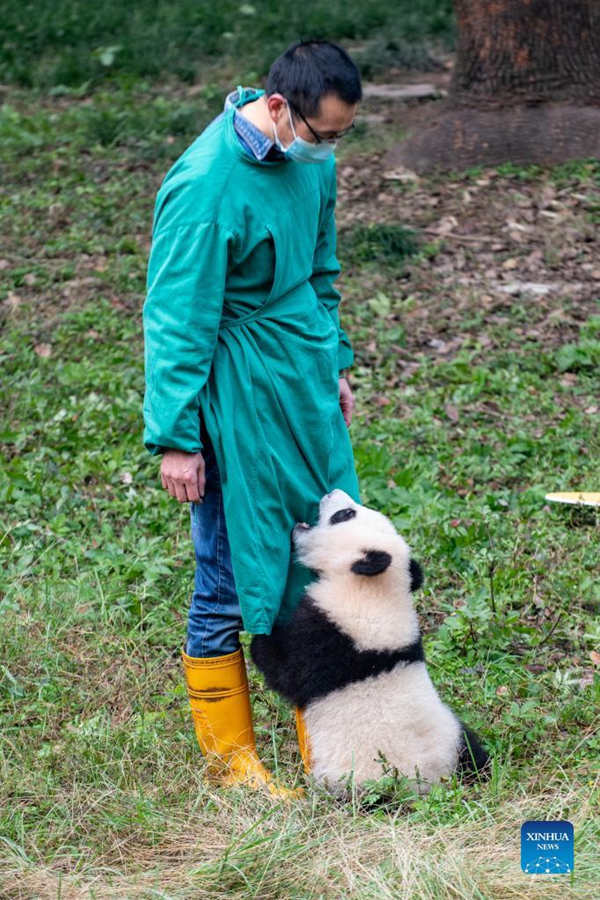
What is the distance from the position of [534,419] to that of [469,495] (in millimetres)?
896

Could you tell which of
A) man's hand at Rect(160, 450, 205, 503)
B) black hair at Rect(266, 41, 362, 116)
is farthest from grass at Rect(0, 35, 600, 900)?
black hair at Rect(266, 41, 362, 116)

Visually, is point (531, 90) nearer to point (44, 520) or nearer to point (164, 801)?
point (44, 520)

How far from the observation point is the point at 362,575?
112 inches

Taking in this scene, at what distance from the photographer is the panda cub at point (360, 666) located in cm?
283

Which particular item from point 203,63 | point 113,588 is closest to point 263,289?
point 113,588

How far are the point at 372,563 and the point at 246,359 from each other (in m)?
0.65

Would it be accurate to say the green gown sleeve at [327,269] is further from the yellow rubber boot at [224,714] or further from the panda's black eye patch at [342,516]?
the yellow rubber boot at [224,714]

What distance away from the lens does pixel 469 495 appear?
4.84 metres

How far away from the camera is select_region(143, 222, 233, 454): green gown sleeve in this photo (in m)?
2.64

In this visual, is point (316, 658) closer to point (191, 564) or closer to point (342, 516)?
point (342, 516)

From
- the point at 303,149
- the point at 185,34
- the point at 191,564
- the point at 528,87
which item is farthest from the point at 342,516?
the point at 185,34

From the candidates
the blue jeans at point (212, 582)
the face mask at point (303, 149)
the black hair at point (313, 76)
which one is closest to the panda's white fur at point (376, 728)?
the blue jeans at point (212, 582)

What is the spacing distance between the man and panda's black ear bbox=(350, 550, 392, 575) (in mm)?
206

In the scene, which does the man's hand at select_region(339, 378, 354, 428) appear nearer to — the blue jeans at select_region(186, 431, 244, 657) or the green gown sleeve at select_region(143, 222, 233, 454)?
the blue jeans at select_region(186, 431, 244, 657)
